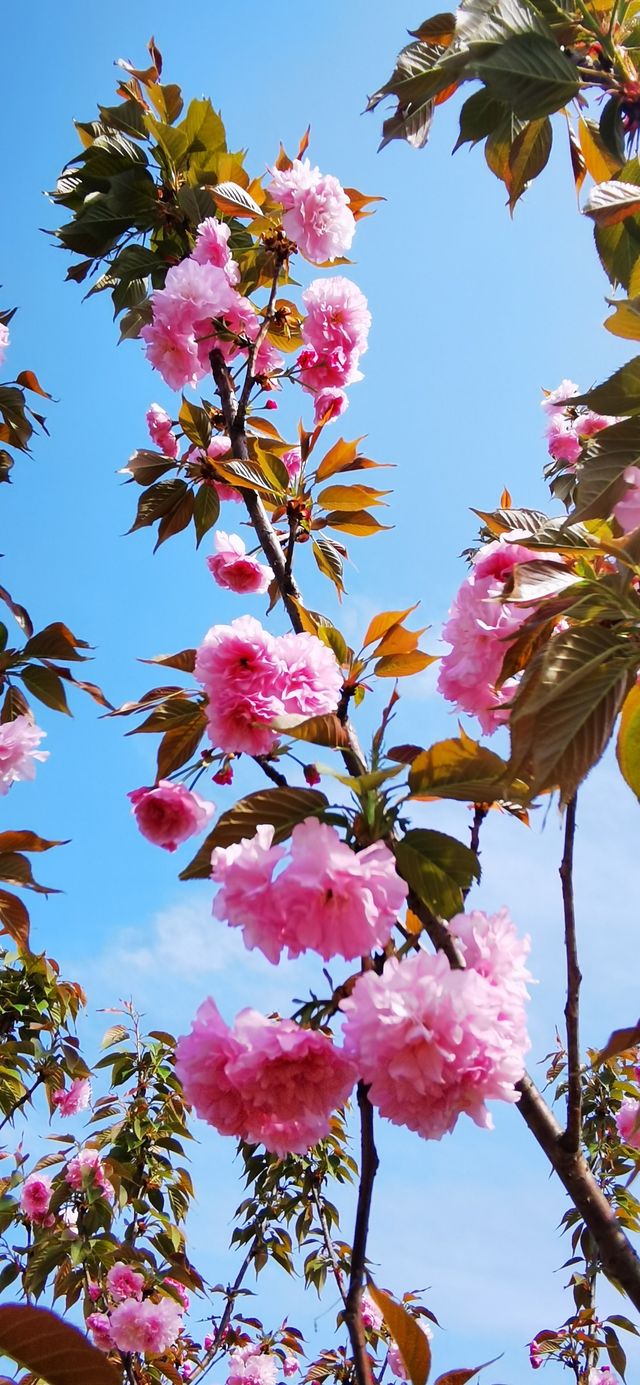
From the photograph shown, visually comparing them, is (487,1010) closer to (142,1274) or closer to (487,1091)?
(487,1091)

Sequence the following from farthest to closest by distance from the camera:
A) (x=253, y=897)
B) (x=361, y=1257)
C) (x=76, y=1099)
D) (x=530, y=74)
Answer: (x=76, y=1099)
(x=530, y=74)
(x=253, y=897)
(x=361, y=1257)

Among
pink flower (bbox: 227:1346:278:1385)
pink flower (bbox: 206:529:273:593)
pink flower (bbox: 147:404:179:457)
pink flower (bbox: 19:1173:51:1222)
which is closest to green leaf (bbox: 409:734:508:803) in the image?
pink flower (bbox: 206:529:273:593)

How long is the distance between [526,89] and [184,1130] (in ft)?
11.3

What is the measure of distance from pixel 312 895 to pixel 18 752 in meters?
1.13

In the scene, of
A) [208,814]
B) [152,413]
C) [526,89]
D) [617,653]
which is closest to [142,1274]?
[208,814]

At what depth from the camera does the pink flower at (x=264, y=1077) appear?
0.87m

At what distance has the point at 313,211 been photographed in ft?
6.52

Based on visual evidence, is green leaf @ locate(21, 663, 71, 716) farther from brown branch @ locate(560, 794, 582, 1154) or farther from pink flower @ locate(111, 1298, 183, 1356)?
pink flower @ locate(111, 1298, 183, 1356)

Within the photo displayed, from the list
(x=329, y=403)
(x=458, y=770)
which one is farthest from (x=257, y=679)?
(x=329, y=403)

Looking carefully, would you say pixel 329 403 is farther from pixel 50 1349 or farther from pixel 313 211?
pixel 50 1349

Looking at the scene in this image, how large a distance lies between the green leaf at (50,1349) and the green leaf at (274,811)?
1.48 ft

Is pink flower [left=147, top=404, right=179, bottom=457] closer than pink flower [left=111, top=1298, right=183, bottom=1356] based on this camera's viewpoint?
Yes

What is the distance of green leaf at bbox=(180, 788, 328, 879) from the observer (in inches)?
39.1

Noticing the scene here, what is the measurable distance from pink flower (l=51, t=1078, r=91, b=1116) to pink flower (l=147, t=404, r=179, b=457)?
3210 mm
